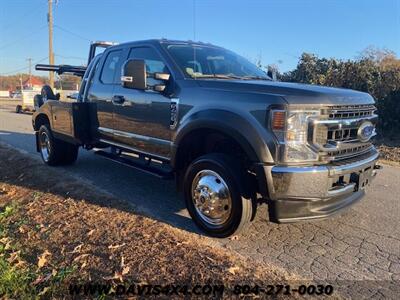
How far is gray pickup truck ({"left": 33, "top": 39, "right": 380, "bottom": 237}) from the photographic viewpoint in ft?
12.3

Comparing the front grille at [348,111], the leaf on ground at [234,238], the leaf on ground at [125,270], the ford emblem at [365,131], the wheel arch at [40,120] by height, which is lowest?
the leaf on ground at [234,238]

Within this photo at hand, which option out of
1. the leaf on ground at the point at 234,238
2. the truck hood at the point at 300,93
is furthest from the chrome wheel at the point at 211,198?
the truck hood at the point at 300,93

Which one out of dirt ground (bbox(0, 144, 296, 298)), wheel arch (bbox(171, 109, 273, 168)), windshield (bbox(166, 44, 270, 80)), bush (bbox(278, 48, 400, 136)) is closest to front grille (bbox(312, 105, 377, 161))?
wheel arch (bbox(171, 109, 273, 168))

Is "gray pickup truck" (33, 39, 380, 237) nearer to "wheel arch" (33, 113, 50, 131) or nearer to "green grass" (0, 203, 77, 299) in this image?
"green grass" (0, 203, 77, 299)

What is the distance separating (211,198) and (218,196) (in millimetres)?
92

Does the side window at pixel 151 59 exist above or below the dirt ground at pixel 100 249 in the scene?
above

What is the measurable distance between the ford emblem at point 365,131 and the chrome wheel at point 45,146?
5.66 metres

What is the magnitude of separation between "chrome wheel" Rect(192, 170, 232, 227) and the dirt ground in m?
0.29

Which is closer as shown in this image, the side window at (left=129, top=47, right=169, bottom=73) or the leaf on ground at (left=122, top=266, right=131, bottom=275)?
the leaf on ground at (left=122, top=266, right=131, bottom=275)

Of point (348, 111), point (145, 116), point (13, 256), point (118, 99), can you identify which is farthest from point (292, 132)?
point (118, 99)

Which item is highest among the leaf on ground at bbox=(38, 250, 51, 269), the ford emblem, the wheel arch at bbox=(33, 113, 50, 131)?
the ford emblem

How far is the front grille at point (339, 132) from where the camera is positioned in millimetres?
3795

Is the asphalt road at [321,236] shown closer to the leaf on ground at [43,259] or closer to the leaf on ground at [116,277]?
the leaf on ground at [116,277]

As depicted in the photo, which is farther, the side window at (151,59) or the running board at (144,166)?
the side window at (151,59)
